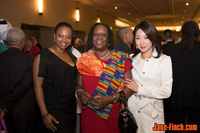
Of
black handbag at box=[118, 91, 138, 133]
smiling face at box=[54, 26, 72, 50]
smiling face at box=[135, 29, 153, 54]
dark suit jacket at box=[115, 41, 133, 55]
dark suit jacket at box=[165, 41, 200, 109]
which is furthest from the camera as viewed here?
dark suit jacket at box=[115, 41, 133, 55]

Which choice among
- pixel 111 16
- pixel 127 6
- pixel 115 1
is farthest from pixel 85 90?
pixel 111 16

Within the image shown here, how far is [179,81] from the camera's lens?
2.65 metres

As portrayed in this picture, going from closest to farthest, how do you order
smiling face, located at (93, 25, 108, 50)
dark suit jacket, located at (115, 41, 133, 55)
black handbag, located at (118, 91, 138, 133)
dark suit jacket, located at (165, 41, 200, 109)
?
black handbag, located at (118, 91, 138, 133), smiling face, located at (93, 25, 108, 50), dark suit jacket, located at (165, 41, 200, 109), dark suit jacket, located at (115, 41, 133, 55)

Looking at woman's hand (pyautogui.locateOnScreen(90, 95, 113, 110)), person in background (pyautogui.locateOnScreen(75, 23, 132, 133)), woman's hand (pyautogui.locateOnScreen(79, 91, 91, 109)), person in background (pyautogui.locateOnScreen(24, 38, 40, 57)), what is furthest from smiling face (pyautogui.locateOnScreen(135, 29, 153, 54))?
person in background (pyautogui.locateOnScreen(24, 38, 40, 57))

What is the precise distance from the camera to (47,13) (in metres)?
6.73

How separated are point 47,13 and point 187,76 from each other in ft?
17.8

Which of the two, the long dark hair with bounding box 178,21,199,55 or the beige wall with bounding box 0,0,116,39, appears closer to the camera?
the long dark hair with bounding box 178,21,199,55

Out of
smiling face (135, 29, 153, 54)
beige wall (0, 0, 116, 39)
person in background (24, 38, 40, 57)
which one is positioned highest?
beige wall (0, 0, 116, 39)

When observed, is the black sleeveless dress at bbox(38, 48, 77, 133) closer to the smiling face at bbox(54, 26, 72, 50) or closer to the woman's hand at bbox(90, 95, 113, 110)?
the smiling face at bbox(54, 26, 72, 50)

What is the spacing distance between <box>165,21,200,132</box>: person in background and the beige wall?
14.3ft

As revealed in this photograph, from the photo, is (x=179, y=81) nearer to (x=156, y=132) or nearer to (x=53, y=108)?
(x=156, y=132)

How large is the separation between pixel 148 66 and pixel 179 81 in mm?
1090

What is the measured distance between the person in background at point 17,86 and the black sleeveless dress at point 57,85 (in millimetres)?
297

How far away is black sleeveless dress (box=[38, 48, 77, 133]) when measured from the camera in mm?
1941
